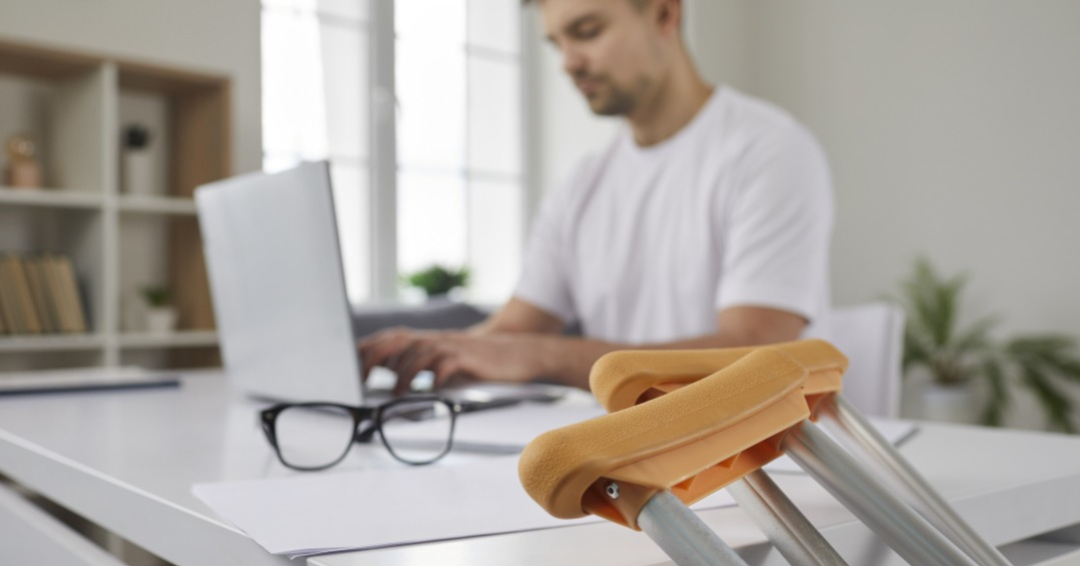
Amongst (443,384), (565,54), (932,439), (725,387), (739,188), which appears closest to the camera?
(725,387)

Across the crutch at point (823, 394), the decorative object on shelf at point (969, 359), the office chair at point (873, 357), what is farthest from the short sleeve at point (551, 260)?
the decorative object on shelf at point (969, 359)

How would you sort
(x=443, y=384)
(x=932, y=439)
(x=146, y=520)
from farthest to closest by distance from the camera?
(x=443, y=384), (x=932, y=439), (x=146, y=520)

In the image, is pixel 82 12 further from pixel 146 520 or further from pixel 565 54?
pixel 146 520

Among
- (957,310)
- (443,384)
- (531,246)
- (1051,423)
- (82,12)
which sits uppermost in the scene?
(82,12)

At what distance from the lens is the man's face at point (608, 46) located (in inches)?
64.7

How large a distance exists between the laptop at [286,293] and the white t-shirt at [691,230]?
491 mm

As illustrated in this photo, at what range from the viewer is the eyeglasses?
685mm

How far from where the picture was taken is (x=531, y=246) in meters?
1.94

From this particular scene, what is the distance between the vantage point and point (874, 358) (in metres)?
1.52

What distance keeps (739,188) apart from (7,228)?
8.66 ft

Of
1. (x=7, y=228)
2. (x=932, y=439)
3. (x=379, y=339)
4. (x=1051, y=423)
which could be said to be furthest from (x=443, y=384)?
(x=1051, y=423)

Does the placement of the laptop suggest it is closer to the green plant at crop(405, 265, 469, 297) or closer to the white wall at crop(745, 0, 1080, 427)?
the green plant at crop(405, 265, 469, 297)

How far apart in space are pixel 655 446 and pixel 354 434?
1.40ft

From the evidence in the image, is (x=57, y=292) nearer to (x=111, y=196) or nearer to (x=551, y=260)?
(x=111, y=196)
